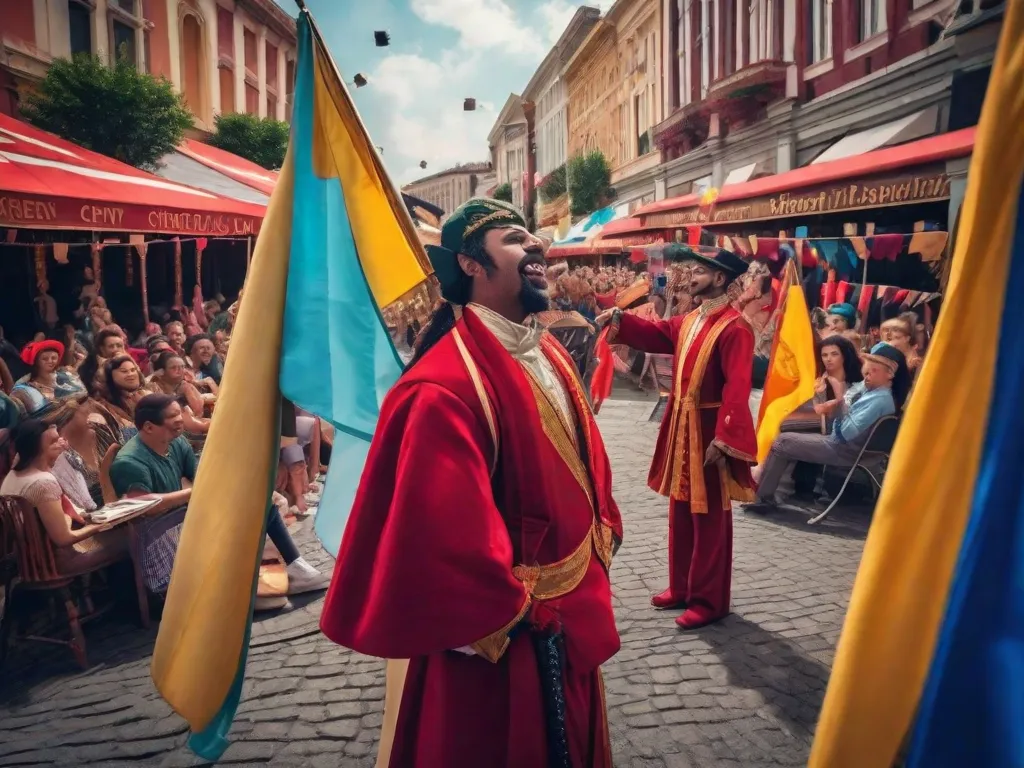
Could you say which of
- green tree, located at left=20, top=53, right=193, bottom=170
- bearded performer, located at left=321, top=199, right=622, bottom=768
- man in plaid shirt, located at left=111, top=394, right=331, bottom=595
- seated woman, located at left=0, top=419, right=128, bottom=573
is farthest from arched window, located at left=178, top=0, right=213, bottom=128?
bearded performer, located at left=321, top=199, right=622, bottom=768

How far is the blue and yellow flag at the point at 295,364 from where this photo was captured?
6.68ft

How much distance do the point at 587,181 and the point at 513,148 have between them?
412 inches

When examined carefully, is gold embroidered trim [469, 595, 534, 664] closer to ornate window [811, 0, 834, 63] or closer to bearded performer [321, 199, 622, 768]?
bearded performer [321, 199, 622, 768]

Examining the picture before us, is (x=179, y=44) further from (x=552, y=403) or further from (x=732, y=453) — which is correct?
(x=552, y=403)

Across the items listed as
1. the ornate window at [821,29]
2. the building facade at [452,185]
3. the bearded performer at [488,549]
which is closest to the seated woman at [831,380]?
the bearded performer at [488,549]

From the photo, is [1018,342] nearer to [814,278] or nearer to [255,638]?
[255,638]

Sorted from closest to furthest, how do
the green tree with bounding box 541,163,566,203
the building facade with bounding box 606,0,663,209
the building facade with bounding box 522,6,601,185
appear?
the building facade with bounding box 606,0,663,209 → the building facade with bounding box 522,6,601,185 → the green tree with bounding box 541,163,566,203

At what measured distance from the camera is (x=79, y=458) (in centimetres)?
461

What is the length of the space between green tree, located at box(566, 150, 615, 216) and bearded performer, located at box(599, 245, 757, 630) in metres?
22.7

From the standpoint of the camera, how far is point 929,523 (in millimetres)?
1157

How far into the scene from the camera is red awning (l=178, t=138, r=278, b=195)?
14.2m

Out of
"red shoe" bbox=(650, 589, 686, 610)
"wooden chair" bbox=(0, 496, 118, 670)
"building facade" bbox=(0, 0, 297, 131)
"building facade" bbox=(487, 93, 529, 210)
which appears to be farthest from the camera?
"building facade" bbox=(487, 93, 529, 210)

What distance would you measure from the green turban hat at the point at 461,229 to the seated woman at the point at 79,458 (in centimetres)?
289

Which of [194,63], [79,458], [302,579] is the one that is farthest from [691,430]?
[194,63]
